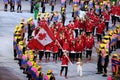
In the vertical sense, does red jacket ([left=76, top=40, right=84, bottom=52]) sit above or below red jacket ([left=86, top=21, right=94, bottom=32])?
below

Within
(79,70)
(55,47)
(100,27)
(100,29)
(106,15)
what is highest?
(106,15)

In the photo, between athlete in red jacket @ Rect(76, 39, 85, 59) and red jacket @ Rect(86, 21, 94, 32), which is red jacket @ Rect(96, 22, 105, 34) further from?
athlete in red jacket @ Rect(76, 39, 85, 59)

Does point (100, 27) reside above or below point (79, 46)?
above

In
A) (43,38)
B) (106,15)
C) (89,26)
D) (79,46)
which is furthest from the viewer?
(106,15)

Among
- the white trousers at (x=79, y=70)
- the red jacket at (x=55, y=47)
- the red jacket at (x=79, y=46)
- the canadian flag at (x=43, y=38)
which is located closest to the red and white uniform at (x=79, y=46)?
the red jacket at (x=79, y=46)

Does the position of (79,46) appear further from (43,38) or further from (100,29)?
(100,29)

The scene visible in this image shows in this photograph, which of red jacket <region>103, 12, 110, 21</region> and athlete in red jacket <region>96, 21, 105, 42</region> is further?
red jacket <region>103, 12, 110, 21</region>

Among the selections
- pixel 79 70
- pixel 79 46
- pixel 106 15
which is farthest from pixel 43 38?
pixel 106 15

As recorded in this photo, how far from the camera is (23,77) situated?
24281 mm

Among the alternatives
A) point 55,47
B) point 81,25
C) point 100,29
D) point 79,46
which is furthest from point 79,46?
point 81,25

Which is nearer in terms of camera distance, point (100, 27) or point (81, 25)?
point (100, 27)

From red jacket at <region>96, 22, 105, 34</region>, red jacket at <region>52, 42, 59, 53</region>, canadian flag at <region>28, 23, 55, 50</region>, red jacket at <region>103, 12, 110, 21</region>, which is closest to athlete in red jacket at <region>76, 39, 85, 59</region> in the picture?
red jacket at <region>52, 42, 59, 53</region>

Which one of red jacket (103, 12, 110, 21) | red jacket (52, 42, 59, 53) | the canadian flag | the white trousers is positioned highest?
red jacket (103, 12, 110, 21)

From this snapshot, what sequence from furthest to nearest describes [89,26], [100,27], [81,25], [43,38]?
[81,25], [89,26], [100,27], [43,38]
